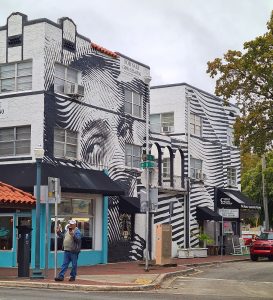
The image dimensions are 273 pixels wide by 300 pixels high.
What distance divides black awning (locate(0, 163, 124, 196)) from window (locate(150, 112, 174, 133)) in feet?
37.0

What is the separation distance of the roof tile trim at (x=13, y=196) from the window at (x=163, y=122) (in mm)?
16829

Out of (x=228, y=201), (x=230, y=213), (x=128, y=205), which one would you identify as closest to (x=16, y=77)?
(x=128, y=205)

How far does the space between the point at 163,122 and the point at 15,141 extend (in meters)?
14.4

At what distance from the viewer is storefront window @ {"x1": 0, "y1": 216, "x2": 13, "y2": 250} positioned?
24.2m

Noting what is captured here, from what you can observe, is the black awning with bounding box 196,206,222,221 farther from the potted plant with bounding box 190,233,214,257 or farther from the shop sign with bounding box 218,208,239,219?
the potted plant with bounding box 190,233,214,257

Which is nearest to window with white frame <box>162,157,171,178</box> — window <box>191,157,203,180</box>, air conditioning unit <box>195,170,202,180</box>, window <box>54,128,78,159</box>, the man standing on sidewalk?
window <box>191,157,203,180</box>

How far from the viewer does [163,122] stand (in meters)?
37.8

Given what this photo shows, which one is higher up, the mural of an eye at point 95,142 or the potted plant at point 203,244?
the mural of an eye at point 95,142

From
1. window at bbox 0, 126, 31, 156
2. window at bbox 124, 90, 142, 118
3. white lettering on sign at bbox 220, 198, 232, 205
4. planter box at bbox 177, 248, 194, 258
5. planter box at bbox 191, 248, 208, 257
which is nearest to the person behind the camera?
window at bbox 0, 126, 31, 156

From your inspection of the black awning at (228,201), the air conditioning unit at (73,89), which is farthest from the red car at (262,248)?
the air conditioning unit at (73,89)

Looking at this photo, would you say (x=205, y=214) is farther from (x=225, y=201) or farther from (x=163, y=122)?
(x=163, y=122)

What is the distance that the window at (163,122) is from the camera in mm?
37303

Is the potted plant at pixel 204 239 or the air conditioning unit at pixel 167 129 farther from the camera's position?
the air conditioning unit at pixel 167 129

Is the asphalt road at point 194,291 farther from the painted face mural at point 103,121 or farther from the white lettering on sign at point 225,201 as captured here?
the white lettering on sign at point 225,201
